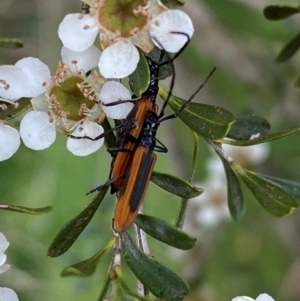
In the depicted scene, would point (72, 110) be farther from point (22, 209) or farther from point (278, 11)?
point (278, 11)

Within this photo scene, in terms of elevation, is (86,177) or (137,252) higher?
(137,252)

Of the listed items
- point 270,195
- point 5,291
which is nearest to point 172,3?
point 270,195

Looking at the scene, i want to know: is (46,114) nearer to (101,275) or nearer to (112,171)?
(112,171)

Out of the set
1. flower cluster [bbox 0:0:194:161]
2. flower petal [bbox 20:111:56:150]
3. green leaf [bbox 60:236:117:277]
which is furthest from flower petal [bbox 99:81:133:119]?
green leaf [bbox 60:236:117:277]

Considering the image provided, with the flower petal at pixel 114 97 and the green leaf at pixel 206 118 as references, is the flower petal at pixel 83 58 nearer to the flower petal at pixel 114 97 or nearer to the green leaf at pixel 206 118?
the flower petal at pixel 114 97

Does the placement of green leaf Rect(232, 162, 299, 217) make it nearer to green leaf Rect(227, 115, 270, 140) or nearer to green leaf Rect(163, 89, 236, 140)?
green leaf Rect(227, 115, 270, 140)

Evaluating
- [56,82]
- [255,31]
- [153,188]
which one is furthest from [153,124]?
[153,188]

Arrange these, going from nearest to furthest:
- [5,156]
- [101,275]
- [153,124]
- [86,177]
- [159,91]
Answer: [5,156], [159,91], [153,124], [101,275], [86,177]
